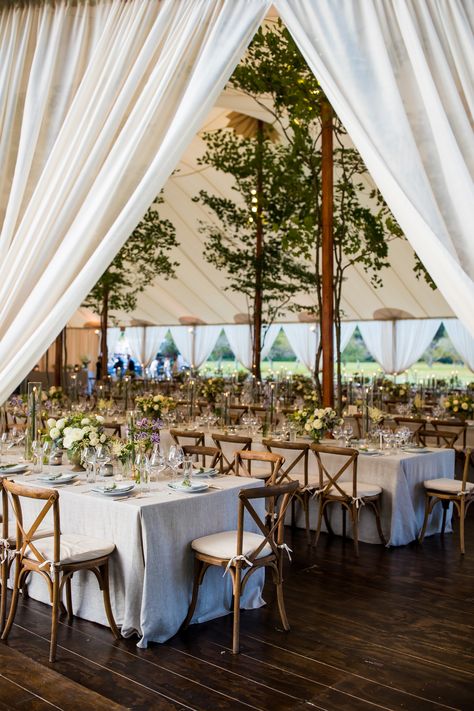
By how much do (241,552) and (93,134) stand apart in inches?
95.3

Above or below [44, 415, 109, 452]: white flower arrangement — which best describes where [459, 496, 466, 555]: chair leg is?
below

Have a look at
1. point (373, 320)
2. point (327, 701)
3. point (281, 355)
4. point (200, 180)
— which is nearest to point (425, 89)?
point (327, 701)

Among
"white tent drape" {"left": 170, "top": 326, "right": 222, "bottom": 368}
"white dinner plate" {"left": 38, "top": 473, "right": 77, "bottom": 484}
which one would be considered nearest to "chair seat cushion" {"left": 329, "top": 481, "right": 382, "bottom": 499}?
"white dinner plate" {"left": 38, "top": 473, "right": 77, "bottom": 484}

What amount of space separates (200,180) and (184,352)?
31.8 feet

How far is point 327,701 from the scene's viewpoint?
350 cm

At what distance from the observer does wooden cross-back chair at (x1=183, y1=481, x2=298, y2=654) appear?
419cm

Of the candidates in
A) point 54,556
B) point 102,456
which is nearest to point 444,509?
point 102,456

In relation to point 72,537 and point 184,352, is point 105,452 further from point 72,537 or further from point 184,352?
point 184,352

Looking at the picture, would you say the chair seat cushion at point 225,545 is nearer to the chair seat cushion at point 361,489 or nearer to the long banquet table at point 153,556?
the long banquet table at point 153,556

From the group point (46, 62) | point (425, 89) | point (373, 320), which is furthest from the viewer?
point (373, 320)

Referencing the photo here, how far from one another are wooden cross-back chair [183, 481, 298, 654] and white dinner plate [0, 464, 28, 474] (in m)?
1.64

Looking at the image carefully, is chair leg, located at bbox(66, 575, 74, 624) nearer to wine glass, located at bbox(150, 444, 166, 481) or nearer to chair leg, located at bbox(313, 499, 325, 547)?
wine glass, located at bbox(150, 444, 166, 481)

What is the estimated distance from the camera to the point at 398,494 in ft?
21.0

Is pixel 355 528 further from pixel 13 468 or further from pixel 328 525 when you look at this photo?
pixel 13 468
